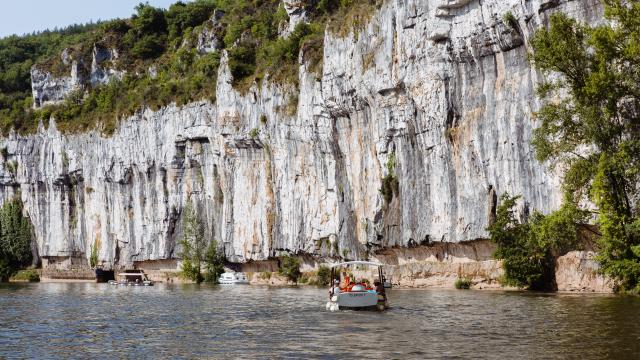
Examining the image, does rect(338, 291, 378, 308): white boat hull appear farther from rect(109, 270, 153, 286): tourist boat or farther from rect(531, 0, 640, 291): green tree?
rect(109, 270, 153, 286): tourist boat

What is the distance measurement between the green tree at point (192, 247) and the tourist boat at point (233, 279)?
677 cm

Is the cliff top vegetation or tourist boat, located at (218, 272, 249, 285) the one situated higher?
the cliff top vegetation

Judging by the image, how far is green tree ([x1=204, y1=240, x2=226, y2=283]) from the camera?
89.7 m

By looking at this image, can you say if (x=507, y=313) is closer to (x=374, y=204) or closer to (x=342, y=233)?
(x=374, y=204)

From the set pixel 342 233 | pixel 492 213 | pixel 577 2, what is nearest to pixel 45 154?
pixel 342 233

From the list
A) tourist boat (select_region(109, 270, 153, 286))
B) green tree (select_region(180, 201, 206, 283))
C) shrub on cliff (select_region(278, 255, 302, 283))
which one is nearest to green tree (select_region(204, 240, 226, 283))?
green tree (select_region(180, 201, 206, 283))

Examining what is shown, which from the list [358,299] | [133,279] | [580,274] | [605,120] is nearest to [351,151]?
[580,274]

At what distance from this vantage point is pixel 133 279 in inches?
3885

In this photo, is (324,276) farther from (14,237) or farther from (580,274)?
(14,237)

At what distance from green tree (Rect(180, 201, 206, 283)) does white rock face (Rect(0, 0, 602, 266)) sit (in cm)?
150

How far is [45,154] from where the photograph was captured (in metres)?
121

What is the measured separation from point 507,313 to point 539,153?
10410mm

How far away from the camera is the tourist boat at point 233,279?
83.8 metres

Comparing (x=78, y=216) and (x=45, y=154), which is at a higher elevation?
(x=45, y=154)
